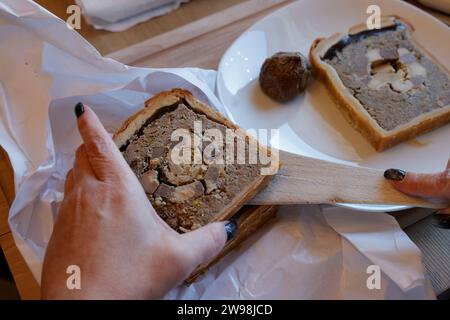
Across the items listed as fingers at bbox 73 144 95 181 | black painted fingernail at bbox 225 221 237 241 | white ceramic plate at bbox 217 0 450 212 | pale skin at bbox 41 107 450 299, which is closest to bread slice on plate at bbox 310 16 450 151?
white ceramic plate at bbox 217 0 450 212

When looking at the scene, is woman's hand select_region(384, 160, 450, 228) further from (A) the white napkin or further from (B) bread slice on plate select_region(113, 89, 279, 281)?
(A) the white napkin

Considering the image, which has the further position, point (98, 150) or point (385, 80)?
point (385, 80)

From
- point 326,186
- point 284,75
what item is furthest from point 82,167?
point 284,75

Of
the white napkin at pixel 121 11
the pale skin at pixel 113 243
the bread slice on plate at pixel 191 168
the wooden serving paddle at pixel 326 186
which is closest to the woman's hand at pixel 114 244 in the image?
the pale skin at pixel 113 243

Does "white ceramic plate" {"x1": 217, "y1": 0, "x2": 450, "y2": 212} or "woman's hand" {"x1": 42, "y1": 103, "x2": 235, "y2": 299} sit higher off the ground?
"white ceramic plate" {"x1": 217, "y1": 0, "x2": 450, "y2": 212}

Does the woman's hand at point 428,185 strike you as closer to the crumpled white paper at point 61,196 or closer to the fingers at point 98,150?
the crumpled white paper at point 61,196

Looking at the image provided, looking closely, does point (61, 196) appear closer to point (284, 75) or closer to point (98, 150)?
point (98, 150)
